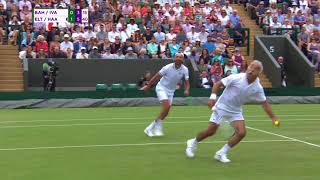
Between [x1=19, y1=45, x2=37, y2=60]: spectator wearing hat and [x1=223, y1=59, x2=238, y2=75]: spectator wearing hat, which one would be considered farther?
[x1=223, y1=59, x2=238, y2=75]: spectator wearing hat

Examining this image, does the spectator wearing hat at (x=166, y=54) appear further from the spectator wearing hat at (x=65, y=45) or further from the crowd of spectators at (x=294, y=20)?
the crowd of spectators at (x=294, y=20)

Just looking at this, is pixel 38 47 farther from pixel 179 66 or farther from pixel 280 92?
pixel 179 66

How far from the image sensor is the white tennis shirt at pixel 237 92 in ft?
33.4

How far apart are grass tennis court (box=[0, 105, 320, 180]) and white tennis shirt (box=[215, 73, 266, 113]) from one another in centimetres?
100

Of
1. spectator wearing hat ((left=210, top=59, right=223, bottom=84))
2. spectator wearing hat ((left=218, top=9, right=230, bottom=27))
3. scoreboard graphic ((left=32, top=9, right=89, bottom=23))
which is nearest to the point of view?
spectator wearing hat ((left=210, top=59, right=223, bottom=84))

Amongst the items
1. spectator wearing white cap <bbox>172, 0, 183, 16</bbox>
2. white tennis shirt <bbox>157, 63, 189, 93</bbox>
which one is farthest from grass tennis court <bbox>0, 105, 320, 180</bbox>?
spectator wearing white cap <bbox>172, 0, 183, 16</bbox>

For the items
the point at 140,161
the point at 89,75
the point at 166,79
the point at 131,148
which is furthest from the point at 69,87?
the point at 140,161

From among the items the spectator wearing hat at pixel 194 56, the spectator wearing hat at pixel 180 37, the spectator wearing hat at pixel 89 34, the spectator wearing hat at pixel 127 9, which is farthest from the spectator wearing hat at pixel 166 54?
the spectator wearing hat at pixel 127 9

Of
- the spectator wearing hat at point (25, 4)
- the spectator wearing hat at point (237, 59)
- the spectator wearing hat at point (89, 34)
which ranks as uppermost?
the spectator wearing hat at point (25, 4)

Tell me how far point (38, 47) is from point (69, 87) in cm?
217

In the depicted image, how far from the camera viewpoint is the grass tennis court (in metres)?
9.52

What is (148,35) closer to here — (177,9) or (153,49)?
(153,49)

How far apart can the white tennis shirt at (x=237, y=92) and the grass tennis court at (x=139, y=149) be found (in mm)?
1000

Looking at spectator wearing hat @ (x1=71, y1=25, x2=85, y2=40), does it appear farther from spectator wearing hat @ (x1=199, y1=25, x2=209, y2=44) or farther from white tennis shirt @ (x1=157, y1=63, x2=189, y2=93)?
white tennis shirt @ (x1=157, y1=63, x2=189, y2=93)
